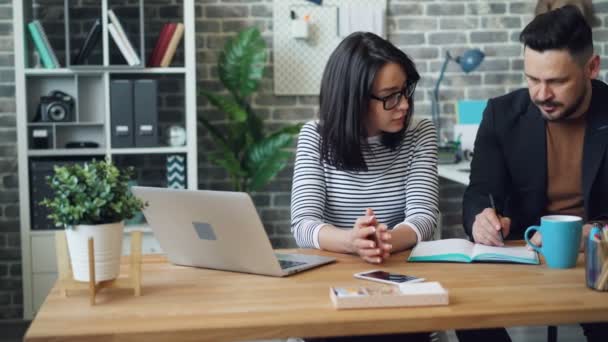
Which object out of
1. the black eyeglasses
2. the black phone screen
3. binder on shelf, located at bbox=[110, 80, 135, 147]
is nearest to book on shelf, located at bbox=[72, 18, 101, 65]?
binder on shelf, located at bbox=[110, 80, 135, 147]

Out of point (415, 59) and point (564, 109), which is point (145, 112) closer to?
point (415, 59)

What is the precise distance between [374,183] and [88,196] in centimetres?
89

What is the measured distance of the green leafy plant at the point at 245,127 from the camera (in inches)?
148

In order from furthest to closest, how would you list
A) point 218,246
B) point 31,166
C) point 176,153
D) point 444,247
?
point 176,153
point 31,166
point 444,247
point 218,246

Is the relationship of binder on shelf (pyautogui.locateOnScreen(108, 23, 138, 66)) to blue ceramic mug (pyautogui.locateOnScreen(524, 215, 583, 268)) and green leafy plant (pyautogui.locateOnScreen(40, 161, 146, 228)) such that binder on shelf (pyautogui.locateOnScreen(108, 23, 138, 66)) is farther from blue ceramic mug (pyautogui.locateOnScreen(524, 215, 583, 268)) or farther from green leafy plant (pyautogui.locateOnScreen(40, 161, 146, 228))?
blue ceramic mug (pyautogui.locateOnScreen(524, 215, 583, 268))

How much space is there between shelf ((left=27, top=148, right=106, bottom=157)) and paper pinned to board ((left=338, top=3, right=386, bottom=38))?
144 cm

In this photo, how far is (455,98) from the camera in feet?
13.9

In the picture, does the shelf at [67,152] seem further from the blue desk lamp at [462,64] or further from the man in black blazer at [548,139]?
Result: the man in black blazer at [548,139]

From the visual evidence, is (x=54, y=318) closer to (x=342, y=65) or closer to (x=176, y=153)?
(x=342, y=65)

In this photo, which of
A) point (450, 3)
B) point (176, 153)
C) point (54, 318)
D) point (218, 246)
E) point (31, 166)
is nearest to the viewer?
point (54, 318)

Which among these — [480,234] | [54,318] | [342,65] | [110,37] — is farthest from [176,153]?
[54,318]

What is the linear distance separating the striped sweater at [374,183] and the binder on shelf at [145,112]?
167 centimetres

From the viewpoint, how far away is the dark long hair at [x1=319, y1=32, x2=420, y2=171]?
2004 mm

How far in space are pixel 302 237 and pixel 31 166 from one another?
81.1 inches
